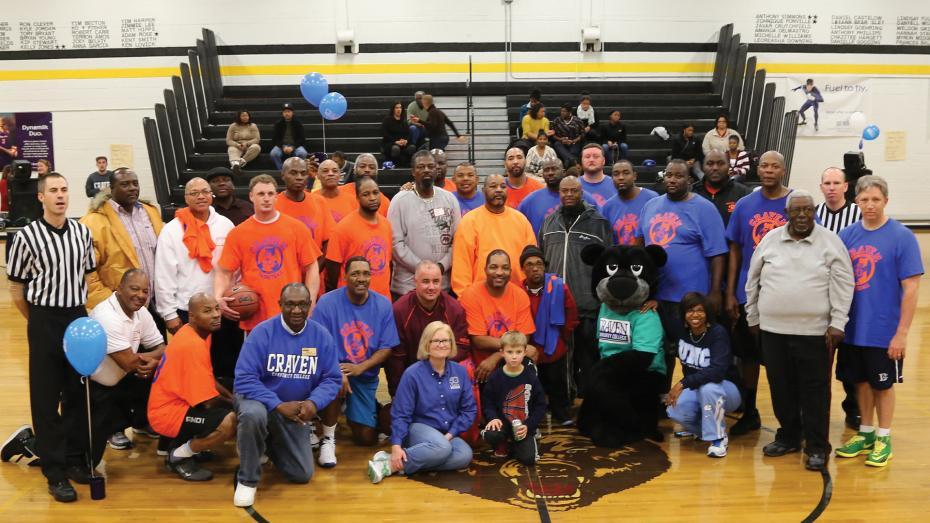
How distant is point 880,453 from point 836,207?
1425 mm

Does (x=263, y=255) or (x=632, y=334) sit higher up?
(x=263, y=255)

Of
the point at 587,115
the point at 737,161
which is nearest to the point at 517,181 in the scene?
the point at 737,161

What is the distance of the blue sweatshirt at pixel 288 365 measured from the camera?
4.45 metres

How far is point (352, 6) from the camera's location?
14539 millimetres

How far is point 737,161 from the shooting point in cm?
949

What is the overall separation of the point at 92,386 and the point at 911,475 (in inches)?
165

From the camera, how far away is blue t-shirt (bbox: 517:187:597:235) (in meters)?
5.88

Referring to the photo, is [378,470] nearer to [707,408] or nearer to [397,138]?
[707,408]

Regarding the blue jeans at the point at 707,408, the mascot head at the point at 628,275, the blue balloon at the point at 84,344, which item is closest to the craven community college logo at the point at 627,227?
the mascot head at the point at 628,275

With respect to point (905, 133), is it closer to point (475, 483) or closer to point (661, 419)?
point (661, 419)

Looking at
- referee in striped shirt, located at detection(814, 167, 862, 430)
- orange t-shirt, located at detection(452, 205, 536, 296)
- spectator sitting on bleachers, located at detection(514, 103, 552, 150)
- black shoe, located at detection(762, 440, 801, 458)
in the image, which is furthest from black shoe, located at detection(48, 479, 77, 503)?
spectator sitting on bleachers, located at detection(514, 103, 552, 150)

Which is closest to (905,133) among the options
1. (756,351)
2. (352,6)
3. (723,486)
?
(352,6)

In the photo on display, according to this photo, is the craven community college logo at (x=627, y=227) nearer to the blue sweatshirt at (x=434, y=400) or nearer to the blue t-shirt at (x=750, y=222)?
the blue t-shirt at (x=750, y=222)

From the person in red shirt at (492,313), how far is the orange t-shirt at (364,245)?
55 cm
